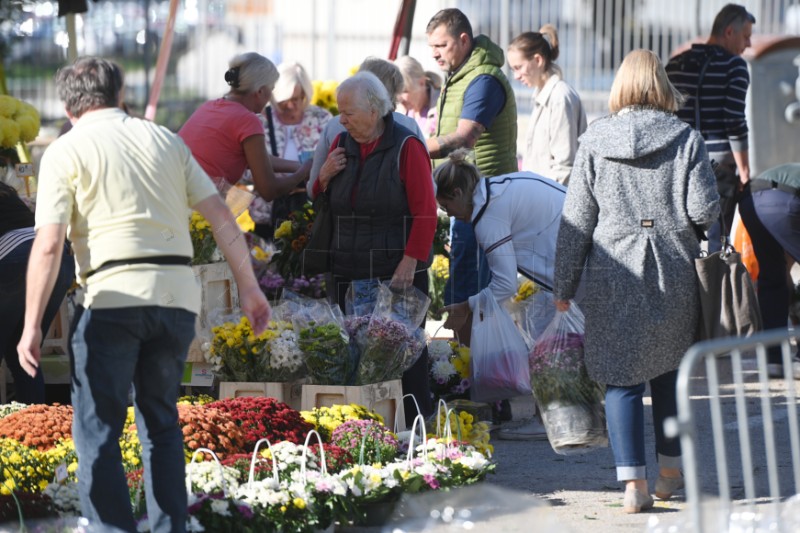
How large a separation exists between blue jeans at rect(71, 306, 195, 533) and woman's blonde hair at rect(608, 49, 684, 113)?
6.27ft

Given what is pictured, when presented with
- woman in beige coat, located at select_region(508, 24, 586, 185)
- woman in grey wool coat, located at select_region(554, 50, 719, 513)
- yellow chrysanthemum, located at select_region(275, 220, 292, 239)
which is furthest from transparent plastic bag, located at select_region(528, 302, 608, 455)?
woman in beige coat, located at select_region(508, 24, 586, 185)

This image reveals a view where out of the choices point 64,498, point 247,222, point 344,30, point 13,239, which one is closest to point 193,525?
point 64,498

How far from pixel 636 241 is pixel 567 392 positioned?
0.69 metres

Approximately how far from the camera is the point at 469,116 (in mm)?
6863

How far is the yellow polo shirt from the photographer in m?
3.63

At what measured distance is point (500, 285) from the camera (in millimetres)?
5805

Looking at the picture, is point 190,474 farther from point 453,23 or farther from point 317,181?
point 453,23

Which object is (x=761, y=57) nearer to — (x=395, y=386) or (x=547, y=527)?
(x=395, y=386)

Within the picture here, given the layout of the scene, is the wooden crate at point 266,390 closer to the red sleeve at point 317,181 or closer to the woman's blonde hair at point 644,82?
the red sleeve at point 317,181

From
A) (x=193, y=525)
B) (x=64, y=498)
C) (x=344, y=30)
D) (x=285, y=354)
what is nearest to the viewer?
(x=193, y=525)

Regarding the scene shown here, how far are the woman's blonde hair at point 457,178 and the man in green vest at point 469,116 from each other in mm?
740

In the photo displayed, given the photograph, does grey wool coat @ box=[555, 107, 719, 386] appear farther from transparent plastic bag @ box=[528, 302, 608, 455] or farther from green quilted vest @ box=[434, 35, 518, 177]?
green quilted vest @ box=[434, 35, 518, 177]

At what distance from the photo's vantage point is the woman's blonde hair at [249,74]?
6180mm

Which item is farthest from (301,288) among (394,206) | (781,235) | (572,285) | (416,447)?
(781,235)
